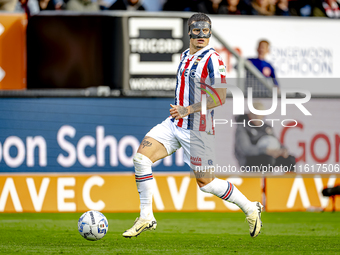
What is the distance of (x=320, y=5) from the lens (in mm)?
11906

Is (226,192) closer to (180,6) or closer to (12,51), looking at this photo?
(12,51)

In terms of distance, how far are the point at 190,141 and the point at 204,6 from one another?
531cm

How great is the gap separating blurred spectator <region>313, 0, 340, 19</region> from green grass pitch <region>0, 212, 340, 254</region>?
414 cm

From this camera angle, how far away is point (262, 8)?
37.6ft

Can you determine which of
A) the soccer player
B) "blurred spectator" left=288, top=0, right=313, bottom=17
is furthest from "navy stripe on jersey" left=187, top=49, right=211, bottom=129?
"blurred spectator" left=288, top=0, right=313, bottom=17

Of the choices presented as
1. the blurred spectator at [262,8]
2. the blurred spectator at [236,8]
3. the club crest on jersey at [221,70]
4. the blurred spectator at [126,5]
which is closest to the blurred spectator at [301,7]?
the blurred spectator at [262,8]

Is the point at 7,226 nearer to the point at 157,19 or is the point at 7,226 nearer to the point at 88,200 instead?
the point at 88,200

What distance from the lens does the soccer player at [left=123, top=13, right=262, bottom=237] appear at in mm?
6184

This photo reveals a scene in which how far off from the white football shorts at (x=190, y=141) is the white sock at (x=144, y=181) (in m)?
0.26

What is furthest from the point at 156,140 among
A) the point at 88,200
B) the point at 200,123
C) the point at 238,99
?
the point at 238,99

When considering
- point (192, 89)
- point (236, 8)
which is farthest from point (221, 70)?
point (236, 8)

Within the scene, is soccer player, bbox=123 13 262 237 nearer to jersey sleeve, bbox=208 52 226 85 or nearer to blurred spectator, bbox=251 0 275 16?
jersey sleeve, bbox=208 52 226 85

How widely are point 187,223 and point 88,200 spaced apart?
75.4 inches

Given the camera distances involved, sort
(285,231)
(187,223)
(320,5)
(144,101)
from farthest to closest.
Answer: (320,5), (144,101), (187,223), (285,231)
